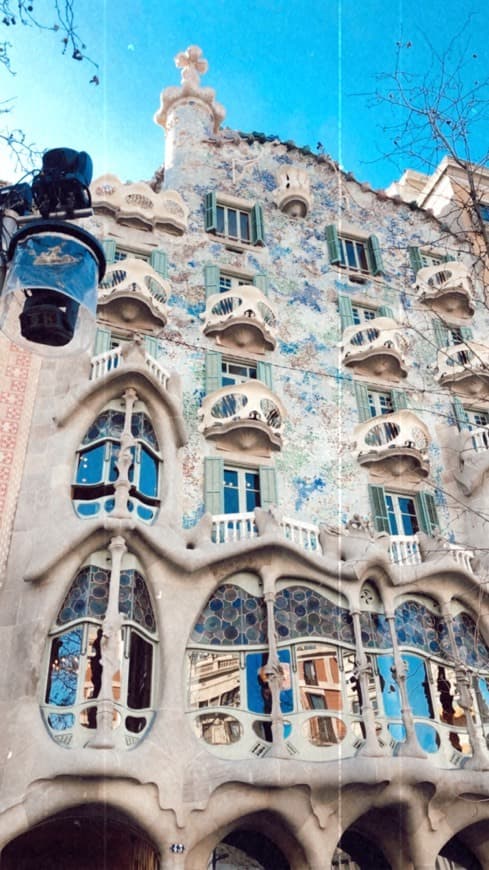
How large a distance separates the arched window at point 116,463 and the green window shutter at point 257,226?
7695 mm

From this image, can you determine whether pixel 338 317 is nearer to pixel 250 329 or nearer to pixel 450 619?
pixel 250 329

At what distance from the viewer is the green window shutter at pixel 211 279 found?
18.4 metres

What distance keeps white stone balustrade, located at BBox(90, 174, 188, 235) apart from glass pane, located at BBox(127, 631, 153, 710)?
11287mm

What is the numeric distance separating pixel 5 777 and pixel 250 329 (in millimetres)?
10674

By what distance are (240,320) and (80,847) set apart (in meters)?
11.0

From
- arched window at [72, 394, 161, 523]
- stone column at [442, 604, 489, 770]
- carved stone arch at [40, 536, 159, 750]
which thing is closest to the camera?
carved stone arch at [40, 536, 159, 750]

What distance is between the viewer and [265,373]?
1742 cm

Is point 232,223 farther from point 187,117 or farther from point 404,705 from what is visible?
point 404,705

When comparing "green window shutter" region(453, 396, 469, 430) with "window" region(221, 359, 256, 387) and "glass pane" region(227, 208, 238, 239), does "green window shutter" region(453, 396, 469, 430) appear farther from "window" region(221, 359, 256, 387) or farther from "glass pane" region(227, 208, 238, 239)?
"glass pane" region(227, 208, 238, 239)

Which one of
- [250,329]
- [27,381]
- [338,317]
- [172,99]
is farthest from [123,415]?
[172,99]

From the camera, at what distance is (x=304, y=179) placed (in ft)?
71.8

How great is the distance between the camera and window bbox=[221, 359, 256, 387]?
55.9 feet

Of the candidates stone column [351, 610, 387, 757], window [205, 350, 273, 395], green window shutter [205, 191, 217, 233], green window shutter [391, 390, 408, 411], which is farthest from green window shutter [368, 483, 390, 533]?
green window shutter [205, 191, 217, 233]

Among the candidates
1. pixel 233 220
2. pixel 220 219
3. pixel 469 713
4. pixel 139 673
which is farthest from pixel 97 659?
pixel 233 220
